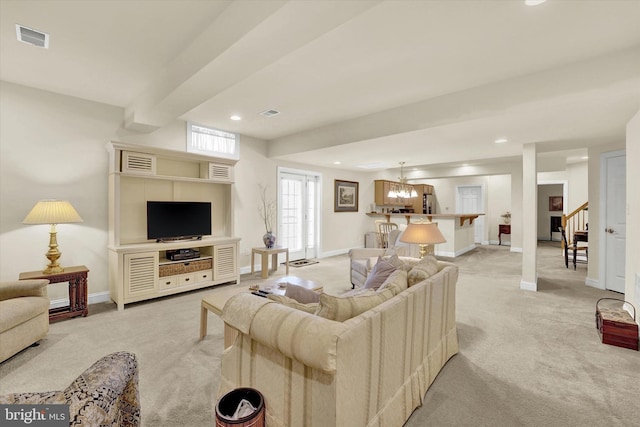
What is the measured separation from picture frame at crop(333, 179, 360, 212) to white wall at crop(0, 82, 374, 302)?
3955mm

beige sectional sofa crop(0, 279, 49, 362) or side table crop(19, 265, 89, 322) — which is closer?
beige sectional sofa crop(0, 279, 49, 362)

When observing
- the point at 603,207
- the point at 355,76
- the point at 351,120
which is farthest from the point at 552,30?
the point at 603,207

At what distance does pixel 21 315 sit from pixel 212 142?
10.6ft

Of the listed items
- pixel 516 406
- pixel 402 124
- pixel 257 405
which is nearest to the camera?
pixel 257 405

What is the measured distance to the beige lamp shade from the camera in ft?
9.87

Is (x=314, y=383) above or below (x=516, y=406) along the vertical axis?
above

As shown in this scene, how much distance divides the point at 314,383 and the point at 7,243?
3.96 meters

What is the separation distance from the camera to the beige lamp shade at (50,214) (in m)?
3.01

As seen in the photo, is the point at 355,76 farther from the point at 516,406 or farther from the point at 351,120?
the point at 516,406

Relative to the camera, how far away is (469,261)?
21.8 feet

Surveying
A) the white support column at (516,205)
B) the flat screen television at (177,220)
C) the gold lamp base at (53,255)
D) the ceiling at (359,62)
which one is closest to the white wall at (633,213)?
the ceiling at (359,62)

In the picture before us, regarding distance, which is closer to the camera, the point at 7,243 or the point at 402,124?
the point at 7,243

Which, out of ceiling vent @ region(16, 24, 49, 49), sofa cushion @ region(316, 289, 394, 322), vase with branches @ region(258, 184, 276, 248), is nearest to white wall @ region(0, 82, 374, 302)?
ceiling vent @ region(16, 24, 49, 49)

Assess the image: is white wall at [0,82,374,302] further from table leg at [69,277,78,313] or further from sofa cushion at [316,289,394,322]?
sofa cushion at [316,289,394,322]
